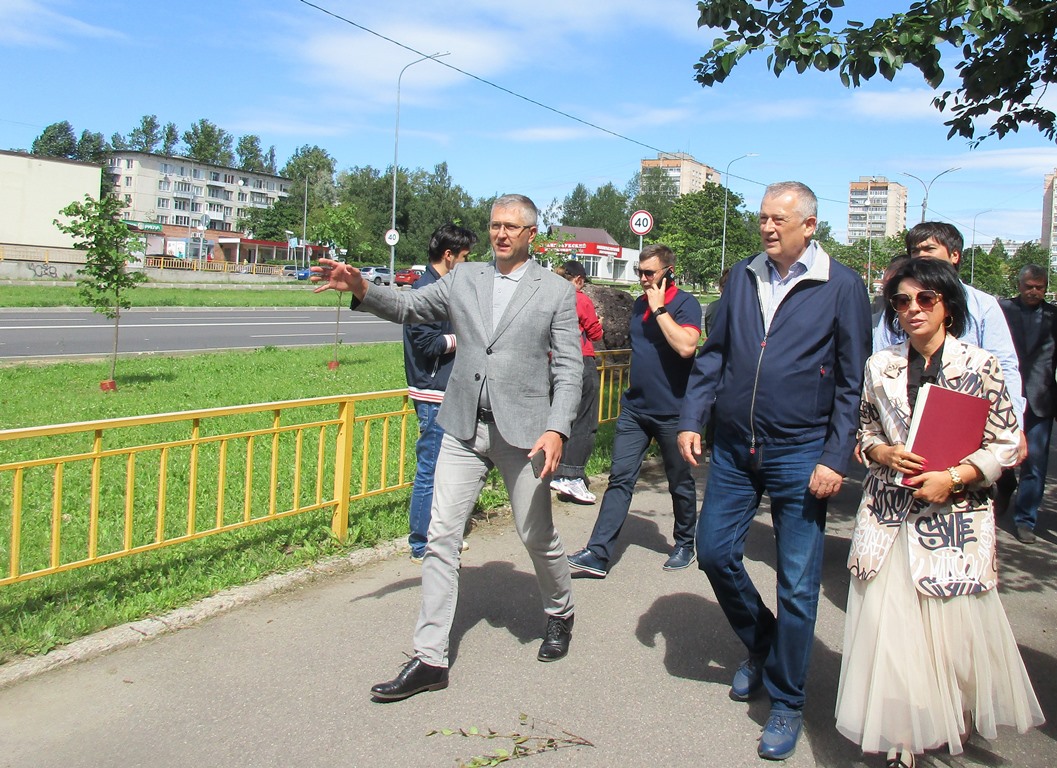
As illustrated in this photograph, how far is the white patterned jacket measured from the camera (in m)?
3.00

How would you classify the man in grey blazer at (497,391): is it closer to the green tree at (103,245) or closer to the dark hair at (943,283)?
the dark hair at (943,283)

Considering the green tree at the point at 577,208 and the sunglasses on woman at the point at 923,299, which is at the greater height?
the green tree at the point at 577,208

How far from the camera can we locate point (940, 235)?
4.53m

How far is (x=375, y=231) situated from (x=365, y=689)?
9088cm

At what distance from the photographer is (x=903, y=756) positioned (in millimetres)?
3051

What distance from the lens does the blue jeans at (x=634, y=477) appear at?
525 centimetres

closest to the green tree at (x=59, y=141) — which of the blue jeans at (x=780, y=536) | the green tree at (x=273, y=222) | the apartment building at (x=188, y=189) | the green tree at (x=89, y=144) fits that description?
the green tree at (x=89, y=144)

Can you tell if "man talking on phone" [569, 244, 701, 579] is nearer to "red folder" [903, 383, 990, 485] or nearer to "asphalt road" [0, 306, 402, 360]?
"red folder" [903, 383, 990, 485]

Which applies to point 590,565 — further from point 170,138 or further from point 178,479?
point 170,138

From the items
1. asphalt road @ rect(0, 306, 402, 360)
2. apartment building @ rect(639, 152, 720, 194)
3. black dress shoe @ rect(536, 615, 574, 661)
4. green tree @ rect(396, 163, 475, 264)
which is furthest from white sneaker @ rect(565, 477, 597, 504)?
apartment building @ rect(639, 152, 720, 194)

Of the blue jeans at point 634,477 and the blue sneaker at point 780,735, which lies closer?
the blue sneaker at point 780,735

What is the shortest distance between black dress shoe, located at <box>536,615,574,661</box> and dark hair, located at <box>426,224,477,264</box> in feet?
7.30

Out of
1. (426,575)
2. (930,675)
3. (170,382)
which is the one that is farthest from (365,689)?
(170,382)

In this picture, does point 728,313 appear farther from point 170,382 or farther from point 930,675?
point 170,382
